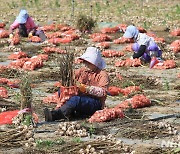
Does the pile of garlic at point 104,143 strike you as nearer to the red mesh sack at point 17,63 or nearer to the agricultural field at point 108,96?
the agricultural field at point 108,96

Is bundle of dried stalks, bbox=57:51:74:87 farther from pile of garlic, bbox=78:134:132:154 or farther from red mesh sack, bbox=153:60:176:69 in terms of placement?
red mesh sack, bbox=153:60:176:69

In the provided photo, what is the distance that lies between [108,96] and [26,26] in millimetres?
8218

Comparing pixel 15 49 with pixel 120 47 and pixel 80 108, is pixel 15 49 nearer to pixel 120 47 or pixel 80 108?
pixel 120 47

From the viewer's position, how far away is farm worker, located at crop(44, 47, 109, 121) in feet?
26.9

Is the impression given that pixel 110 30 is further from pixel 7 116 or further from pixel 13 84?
pixel 7 116

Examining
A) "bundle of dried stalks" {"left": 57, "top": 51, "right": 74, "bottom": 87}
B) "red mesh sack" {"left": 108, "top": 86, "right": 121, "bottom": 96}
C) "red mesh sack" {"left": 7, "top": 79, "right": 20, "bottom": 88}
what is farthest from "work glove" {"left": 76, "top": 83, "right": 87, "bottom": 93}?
"red mesh sack" {"left": 7, "top": 79, "right": 20, "bottom": 88}

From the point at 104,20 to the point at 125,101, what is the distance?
42.8ft

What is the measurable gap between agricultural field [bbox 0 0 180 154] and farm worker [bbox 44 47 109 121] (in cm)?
14

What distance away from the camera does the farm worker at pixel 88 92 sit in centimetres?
821

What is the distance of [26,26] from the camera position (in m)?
18.0

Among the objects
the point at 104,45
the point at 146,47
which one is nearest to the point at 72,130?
the point at 146,47

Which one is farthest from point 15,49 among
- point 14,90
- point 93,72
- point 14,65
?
point 93,72

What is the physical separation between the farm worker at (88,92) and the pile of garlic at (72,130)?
61cm

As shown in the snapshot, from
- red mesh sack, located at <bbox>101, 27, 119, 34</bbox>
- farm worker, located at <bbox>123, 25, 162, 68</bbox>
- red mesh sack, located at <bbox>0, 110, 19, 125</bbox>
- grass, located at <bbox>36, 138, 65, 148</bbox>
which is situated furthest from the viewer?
red mesh sack, located at <bbox>101, 27, 119, 34</bbox>
